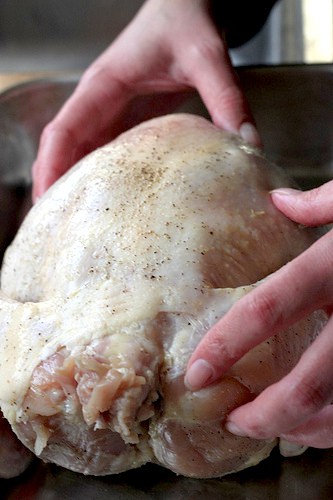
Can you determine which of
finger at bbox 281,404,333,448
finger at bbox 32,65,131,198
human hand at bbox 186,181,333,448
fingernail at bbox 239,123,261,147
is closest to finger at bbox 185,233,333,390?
human hand at bbox 186,181,333,448

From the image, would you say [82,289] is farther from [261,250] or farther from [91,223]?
[261,250]

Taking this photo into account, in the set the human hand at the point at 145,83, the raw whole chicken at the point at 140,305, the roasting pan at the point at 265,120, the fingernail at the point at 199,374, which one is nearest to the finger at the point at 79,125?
the human hand at the point at 145,83

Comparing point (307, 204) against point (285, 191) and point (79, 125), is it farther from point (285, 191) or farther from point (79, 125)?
point (79, 125)

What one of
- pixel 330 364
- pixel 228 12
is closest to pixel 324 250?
pixel 330 364

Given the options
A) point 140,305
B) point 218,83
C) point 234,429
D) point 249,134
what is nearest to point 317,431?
point 234,429

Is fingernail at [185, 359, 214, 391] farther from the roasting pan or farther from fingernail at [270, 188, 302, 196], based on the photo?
the roasting pan

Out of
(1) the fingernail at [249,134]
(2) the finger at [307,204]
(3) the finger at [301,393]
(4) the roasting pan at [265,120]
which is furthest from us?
(4) the roasting pan at [265,120]

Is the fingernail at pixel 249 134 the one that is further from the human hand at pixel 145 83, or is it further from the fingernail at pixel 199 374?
the fingernail at pixel 199 374

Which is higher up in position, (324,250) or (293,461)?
(324,250)
